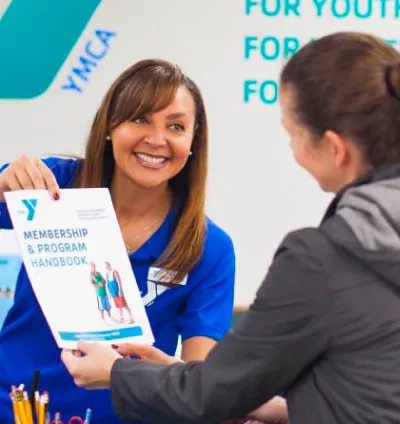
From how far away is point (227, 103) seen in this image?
2564 millimetres

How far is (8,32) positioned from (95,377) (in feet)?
5.53

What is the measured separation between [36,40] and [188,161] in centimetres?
115

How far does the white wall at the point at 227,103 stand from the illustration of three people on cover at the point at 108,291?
4.48ft

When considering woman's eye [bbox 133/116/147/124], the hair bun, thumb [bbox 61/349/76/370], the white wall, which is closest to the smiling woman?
woman's eye [bbox 133/116/147/124]

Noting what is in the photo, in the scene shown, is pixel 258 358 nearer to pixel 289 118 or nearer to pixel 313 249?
pixel 313 249

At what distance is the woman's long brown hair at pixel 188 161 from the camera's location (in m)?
1.41

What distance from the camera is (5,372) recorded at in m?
1.39

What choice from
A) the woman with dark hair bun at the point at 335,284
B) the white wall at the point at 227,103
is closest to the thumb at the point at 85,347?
the woman with dark hair bun at the point at 335,284

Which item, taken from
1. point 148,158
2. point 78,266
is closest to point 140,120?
point 148,158

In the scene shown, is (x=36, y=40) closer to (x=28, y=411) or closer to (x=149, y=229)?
(x=149, y=229)

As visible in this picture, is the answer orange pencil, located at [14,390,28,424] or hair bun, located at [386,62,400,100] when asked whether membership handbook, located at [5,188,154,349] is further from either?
hair bun, located at [386,62,400,100]

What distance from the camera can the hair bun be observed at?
86 cm

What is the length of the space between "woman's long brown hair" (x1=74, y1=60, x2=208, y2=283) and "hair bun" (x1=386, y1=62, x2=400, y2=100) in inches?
24.1

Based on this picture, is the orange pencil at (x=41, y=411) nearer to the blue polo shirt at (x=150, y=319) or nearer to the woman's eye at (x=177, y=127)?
the blue polo shirt at (x=150, y=319)
